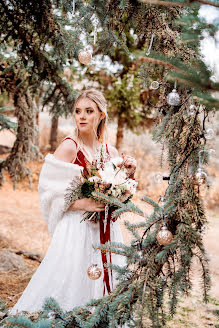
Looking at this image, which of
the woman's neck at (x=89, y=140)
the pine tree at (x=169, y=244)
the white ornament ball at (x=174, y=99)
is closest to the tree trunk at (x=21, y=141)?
the woman's neck at (x=89, y=140)

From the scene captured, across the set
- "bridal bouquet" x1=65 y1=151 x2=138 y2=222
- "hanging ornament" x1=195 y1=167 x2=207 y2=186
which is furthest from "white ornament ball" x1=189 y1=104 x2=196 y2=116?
"bridal bouquet" x1=65 y1=151 x2=138 y2=222

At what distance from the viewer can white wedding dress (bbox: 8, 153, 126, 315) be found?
2400 millimetres

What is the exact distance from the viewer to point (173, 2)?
1.16 meters

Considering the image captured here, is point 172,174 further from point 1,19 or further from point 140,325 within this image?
point 1,19

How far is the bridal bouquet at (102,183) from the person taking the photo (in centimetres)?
218

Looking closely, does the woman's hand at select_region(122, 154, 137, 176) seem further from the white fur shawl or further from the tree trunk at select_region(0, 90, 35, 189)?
the tree trunk at select_region(0, 90, 35, 189)

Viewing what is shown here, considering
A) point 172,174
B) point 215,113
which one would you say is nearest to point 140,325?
point 172,174

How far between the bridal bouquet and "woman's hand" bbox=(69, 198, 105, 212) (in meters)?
0.04

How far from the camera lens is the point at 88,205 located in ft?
7.67

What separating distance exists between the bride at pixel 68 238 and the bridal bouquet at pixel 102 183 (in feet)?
0.23

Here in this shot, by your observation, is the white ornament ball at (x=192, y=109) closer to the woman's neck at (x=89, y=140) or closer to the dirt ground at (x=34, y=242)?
the dirt ground at (x=34, y=242)

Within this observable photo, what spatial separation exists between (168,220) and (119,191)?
2.67 ft

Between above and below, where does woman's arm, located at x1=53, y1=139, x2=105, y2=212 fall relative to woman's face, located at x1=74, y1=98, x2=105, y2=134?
below

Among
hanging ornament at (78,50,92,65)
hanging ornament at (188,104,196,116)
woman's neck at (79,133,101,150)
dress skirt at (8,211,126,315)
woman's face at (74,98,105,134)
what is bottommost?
dress skirt at (8,211,126,315)
